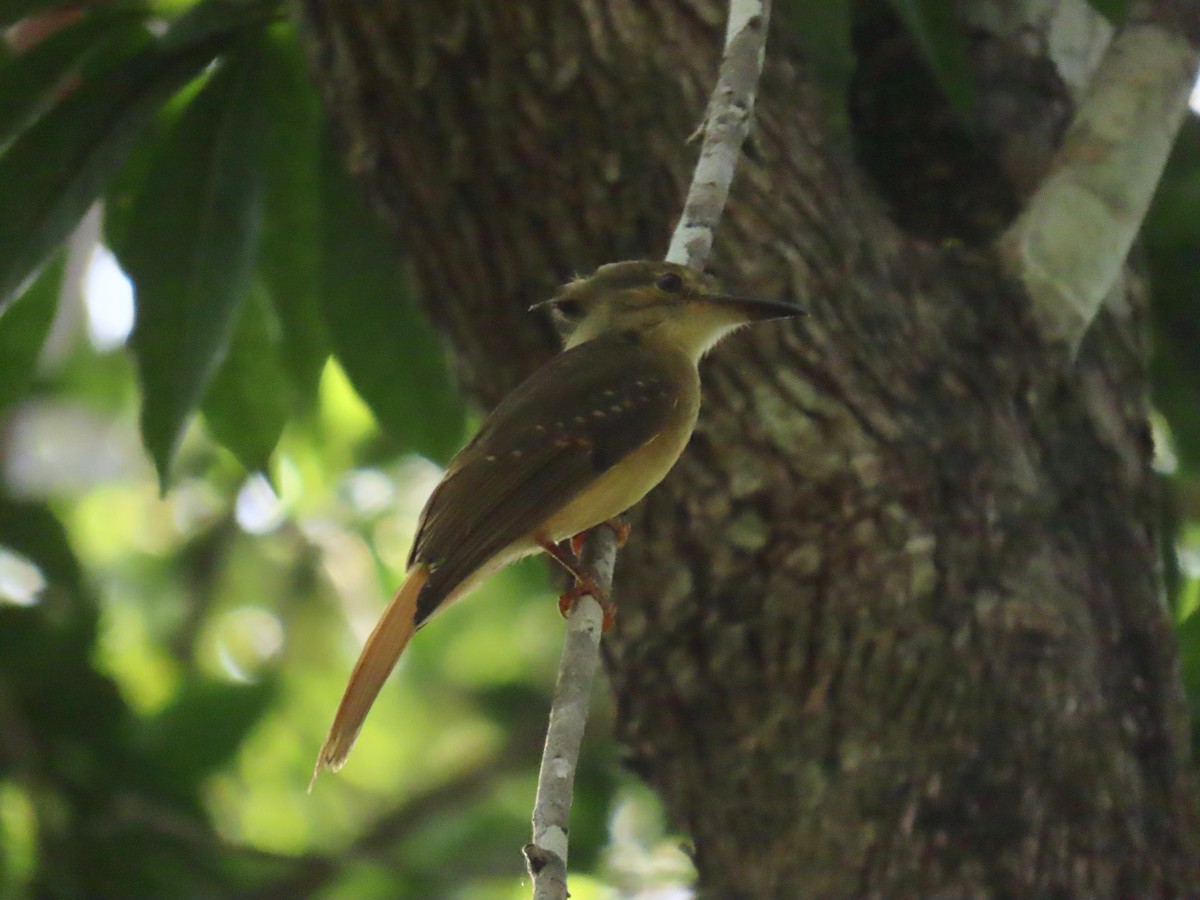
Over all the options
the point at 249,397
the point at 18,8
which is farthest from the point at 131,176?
the point at 249,397

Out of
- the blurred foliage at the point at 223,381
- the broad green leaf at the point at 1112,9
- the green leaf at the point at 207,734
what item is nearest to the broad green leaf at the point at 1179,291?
the blurred foliage at the point at 223,381

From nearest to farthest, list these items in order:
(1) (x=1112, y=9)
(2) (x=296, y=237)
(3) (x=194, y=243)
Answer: (1) (x=1112, y=9) < (3) (x=194, y=243) < (2) (x=296, y=237)

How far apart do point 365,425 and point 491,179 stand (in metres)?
3.31

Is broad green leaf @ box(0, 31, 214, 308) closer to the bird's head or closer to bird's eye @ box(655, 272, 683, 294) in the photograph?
the bird's head

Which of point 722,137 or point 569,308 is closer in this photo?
point 722,137

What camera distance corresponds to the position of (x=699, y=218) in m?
2.76

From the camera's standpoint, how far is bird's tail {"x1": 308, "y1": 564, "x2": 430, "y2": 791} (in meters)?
2.83

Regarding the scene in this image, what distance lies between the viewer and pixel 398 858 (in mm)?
5375

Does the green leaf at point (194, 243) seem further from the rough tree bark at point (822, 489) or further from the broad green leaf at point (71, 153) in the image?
the rough tree bark at point (822, 489)

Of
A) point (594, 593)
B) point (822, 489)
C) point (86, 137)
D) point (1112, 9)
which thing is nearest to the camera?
point (594, 593)

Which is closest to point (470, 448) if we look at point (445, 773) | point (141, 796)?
point (141, 796)

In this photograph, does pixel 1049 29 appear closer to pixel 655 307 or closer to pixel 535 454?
pixel 655 307

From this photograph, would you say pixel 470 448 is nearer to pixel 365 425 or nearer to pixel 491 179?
pixel 491 179

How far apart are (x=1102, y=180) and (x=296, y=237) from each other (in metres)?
2.08
